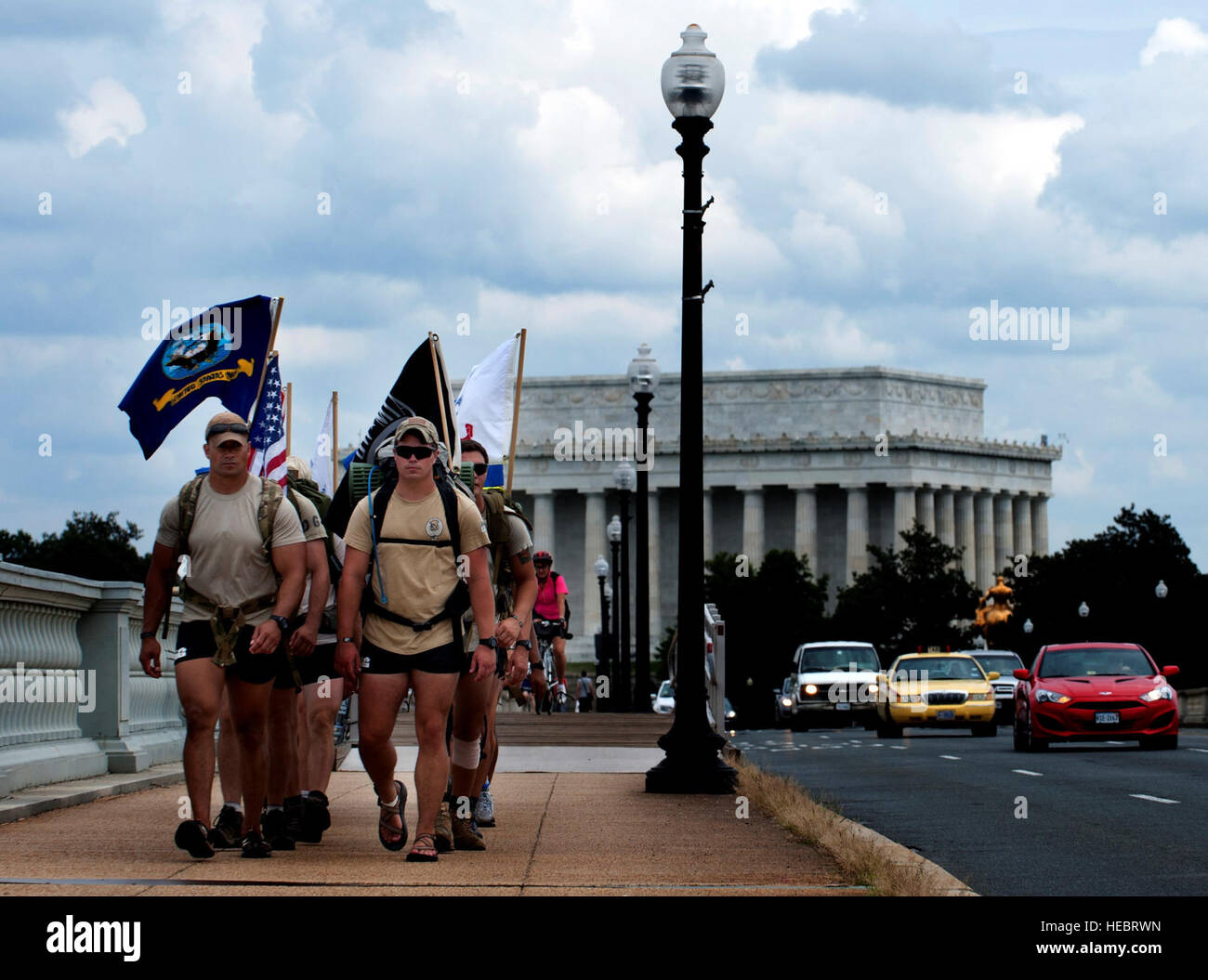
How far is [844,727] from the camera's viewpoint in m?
→ 51.5

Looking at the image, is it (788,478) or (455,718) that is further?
(788,478)

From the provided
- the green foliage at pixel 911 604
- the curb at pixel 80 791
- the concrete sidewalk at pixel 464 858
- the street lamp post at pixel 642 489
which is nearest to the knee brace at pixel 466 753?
the concrete sidewalk at pixel 464 858

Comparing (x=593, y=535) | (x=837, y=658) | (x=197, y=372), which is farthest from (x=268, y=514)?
(x=593, y=535)

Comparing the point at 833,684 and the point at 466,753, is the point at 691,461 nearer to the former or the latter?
the point at 466,753

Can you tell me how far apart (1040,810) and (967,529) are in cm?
12272

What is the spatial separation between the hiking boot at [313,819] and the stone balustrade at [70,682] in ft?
7.78

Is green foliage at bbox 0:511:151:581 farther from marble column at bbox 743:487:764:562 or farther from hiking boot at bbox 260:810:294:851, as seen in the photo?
hiking boot at bbox 260:810:294:851

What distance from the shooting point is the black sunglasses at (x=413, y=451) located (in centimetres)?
950

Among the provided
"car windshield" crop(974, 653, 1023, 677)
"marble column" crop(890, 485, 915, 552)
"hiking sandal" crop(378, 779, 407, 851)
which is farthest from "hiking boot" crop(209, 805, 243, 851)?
"marble column" crop(890, 485, 915, 552)

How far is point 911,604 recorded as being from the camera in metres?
105
